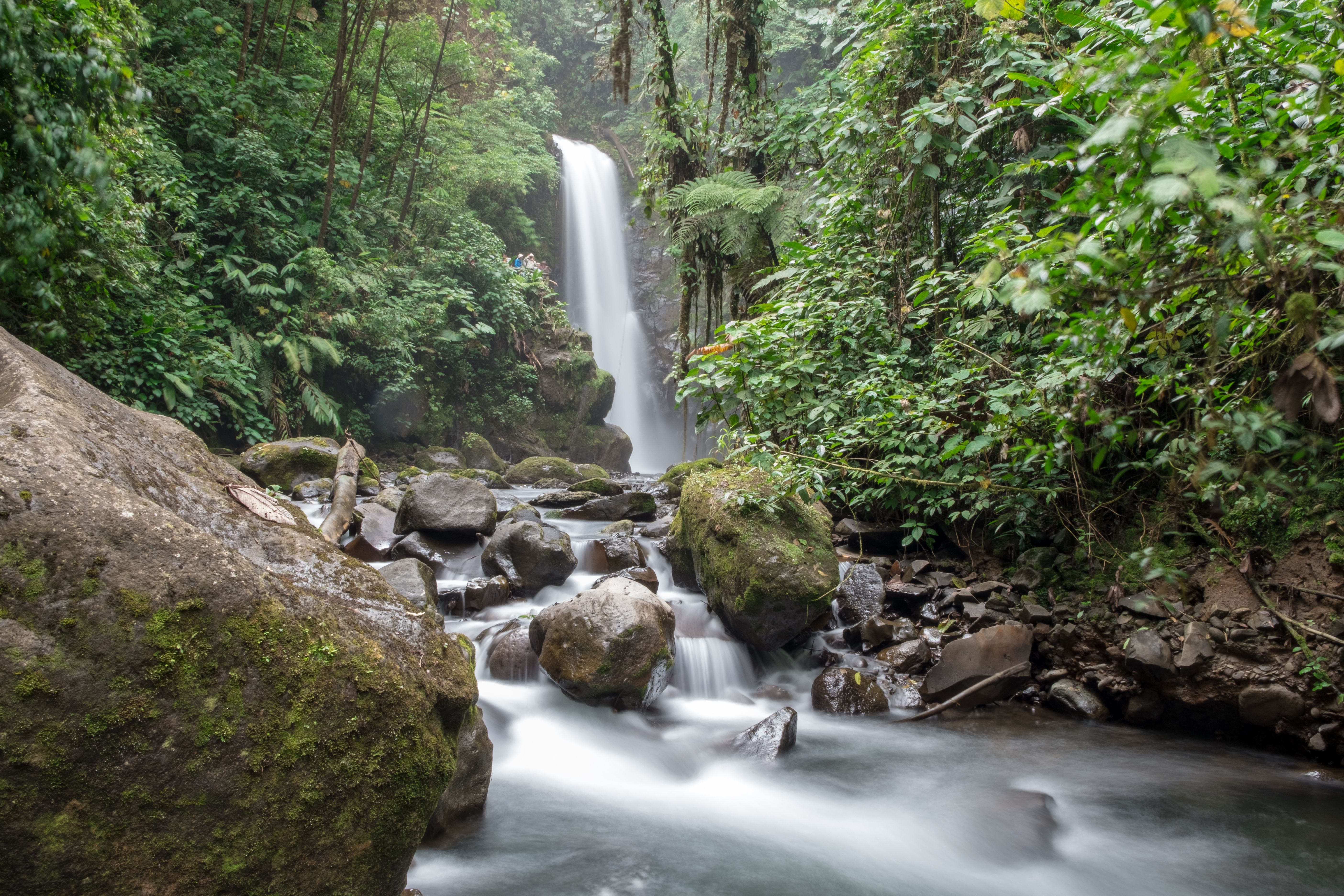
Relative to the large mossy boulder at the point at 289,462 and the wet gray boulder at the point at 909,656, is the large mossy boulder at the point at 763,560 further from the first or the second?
the large mossy boulder at the point at 289,462

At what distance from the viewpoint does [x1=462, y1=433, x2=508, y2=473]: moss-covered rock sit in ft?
50.6

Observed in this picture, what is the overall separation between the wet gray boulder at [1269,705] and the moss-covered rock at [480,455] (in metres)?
13.4

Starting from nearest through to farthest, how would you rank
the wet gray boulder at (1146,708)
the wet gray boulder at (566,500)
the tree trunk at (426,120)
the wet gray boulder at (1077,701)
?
the wet gray boulder at (1146,708)
the wet gray boulder at (1077,701)
the wet gray boulder at (566,500)
the tree trunk at (426,120)

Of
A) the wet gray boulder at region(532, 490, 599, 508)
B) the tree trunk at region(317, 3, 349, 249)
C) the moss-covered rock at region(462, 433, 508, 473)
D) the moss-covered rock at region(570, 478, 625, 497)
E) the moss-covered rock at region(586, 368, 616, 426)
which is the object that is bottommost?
the wet gray boulder at region(532, 490, 599, 508)

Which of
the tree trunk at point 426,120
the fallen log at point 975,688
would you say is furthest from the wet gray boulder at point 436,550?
the tree trunk at point 426,120

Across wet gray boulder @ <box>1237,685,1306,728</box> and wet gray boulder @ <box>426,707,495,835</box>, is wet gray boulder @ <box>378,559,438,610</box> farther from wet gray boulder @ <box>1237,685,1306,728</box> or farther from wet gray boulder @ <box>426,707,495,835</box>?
wet gray boulder @ <box>1237,685,1306,728</box>

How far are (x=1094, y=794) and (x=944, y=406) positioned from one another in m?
2.36

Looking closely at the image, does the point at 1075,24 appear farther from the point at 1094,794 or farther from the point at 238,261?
the point at 238,261

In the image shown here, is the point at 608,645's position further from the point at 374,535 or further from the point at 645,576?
the point at 374,535

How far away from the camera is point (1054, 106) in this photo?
356 centimetres

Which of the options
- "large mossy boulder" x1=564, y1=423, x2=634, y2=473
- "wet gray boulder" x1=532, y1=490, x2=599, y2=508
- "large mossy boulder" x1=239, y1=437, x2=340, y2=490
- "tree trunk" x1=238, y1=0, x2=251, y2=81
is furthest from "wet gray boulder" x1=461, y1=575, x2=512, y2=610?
"large mossy boulder" x1=564, y1=423, x2=634, y2=473

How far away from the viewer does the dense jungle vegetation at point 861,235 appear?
1.83m

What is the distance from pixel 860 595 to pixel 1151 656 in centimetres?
196

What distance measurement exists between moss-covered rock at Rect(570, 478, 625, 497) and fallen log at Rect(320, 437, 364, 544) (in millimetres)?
3063
